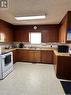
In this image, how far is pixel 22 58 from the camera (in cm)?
578

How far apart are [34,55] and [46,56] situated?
0.73 metres

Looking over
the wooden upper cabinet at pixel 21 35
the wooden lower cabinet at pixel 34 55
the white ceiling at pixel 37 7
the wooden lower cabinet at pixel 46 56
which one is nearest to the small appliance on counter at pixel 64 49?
the wooden lower cabinet at pixel 46 56

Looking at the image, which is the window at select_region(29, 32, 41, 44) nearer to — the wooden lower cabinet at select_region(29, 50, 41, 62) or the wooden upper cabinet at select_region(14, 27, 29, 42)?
the wooden upper cabinet at select_region(14, 27, 29, 42)

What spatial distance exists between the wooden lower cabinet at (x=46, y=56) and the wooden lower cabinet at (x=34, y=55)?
0.23 meters

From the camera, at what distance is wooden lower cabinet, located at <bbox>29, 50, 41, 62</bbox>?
555 centimetres

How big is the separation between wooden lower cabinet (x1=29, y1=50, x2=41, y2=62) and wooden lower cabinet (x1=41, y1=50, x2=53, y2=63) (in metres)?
0.23

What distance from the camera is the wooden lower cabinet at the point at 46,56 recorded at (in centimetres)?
538

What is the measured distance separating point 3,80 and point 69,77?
2.35 m

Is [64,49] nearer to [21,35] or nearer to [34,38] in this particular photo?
[34,38]

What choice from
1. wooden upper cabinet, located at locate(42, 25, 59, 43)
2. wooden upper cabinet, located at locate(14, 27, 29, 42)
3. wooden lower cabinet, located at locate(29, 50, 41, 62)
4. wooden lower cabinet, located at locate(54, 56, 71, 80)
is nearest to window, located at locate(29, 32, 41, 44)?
wooden upper cabinet, located at locate(14, 27, 29, 42)

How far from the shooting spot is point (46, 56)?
5453 millimetres

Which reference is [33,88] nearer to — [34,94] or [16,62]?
[34,94]

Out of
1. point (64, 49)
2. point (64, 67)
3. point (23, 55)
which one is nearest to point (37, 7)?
point (64, 67)

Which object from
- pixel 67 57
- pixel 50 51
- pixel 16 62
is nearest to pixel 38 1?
pixel 67 57
